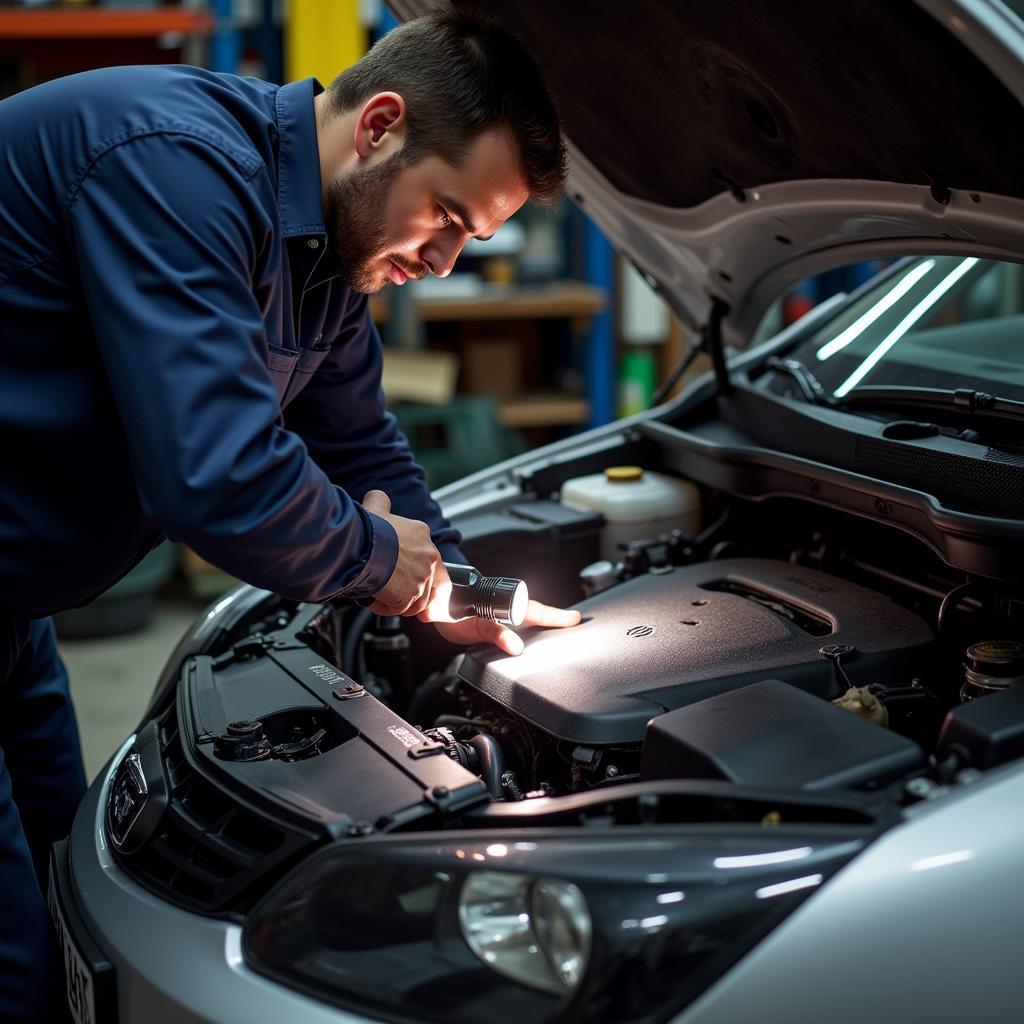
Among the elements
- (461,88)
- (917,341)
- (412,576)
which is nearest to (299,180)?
(461,88)

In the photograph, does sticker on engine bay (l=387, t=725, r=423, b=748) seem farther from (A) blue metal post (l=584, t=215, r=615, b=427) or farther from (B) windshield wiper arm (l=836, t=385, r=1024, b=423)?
(A) blue metal post (l=584, t=215, r=615, b=427)

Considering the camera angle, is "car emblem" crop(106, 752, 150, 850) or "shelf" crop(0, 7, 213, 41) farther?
"shelf" crop(0, 7, 213, 41)

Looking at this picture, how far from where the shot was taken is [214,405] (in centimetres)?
113

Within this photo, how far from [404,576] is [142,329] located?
42 centimetres

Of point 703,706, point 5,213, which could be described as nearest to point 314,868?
point 703,706

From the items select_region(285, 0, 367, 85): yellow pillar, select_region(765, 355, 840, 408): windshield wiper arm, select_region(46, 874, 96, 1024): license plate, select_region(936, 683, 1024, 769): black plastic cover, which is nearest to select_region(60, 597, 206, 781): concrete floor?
select_region(46, 874, 96, 1024): license plate

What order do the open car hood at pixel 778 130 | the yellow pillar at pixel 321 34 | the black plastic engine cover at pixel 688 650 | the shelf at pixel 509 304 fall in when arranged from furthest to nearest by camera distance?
the shelf at pixel 509 304, the yellow pillar at pixel 321 34, the black plastic engine cover at pixel 688 650, the open car hood at pixel 778 130

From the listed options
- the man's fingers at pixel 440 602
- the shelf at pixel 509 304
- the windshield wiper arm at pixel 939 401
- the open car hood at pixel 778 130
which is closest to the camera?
the open car hood at pixel 778 130

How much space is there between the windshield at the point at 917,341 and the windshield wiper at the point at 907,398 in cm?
2

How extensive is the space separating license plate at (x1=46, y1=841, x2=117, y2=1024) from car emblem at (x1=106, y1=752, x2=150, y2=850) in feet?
0.23

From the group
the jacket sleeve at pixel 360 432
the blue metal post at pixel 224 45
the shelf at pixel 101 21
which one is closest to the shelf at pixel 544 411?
the blue metal post at pixel 224 45

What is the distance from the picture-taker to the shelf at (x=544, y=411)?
455 centimetres

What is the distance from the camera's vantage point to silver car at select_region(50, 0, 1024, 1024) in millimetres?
963

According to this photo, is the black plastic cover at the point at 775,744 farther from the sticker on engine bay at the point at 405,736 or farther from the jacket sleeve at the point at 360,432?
the jacket sleeve at the point at 360,432
